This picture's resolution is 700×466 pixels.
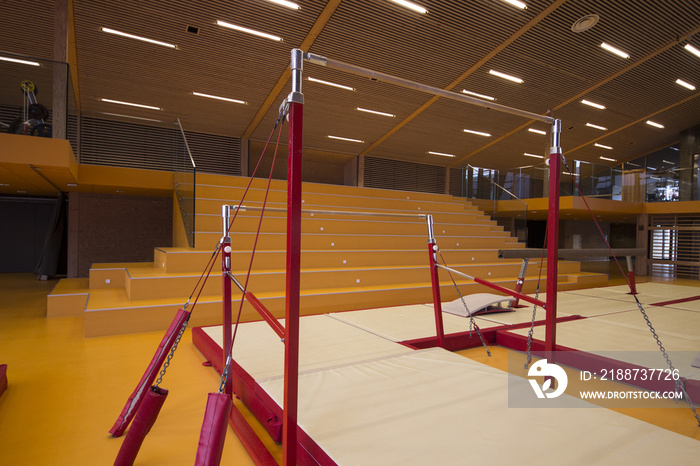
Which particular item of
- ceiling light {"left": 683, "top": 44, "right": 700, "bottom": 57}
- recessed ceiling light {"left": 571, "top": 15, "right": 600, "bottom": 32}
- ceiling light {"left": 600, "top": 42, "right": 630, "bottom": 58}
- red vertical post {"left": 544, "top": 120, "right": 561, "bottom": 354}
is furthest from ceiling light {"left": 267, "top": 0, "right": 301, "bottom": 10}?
ceiling light {"left": 683, "top": 44, "right": 700, "bottom": 57}

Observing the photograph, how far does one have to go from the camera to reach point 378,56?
7.04 metres

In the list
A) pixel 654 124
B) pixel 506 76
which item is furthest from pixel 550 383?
pixel 654 124

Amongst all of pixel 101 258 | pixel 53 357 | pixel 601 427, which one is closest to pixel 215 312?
pixel 53 357

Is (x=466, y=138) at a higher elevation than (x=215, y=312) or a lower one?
higher

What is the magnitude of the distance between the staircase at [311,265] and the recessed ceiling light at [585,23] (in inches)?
152

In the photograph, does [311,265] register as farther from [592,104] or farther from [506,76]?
[592,104]

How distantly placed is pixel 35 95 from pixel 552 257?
5.33 metres

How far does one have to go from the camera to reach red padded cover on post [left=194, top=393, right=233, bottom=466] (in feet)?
4.13

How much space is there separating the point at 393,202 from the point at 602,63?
512 centimetres

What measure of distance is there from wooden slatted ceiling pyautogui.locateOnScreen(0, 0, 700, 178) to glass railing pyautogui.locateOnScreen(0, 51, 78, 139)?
14 cm

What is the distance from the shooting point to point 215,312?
4.11 metres

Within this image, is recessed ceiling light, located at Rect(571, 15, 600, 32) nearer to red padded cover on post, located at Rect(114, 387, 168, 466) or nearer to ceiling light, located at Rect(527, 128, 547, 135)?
A: ceiling light, located at Rect(527, 128, 547, 135)

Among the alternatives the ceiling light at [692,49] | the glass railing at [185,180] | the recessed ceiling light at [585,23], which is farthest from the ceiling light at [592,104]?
the glass railing at [185,180]

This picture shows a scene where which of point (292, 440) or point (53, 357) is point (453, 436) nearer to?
point (292, 440)
